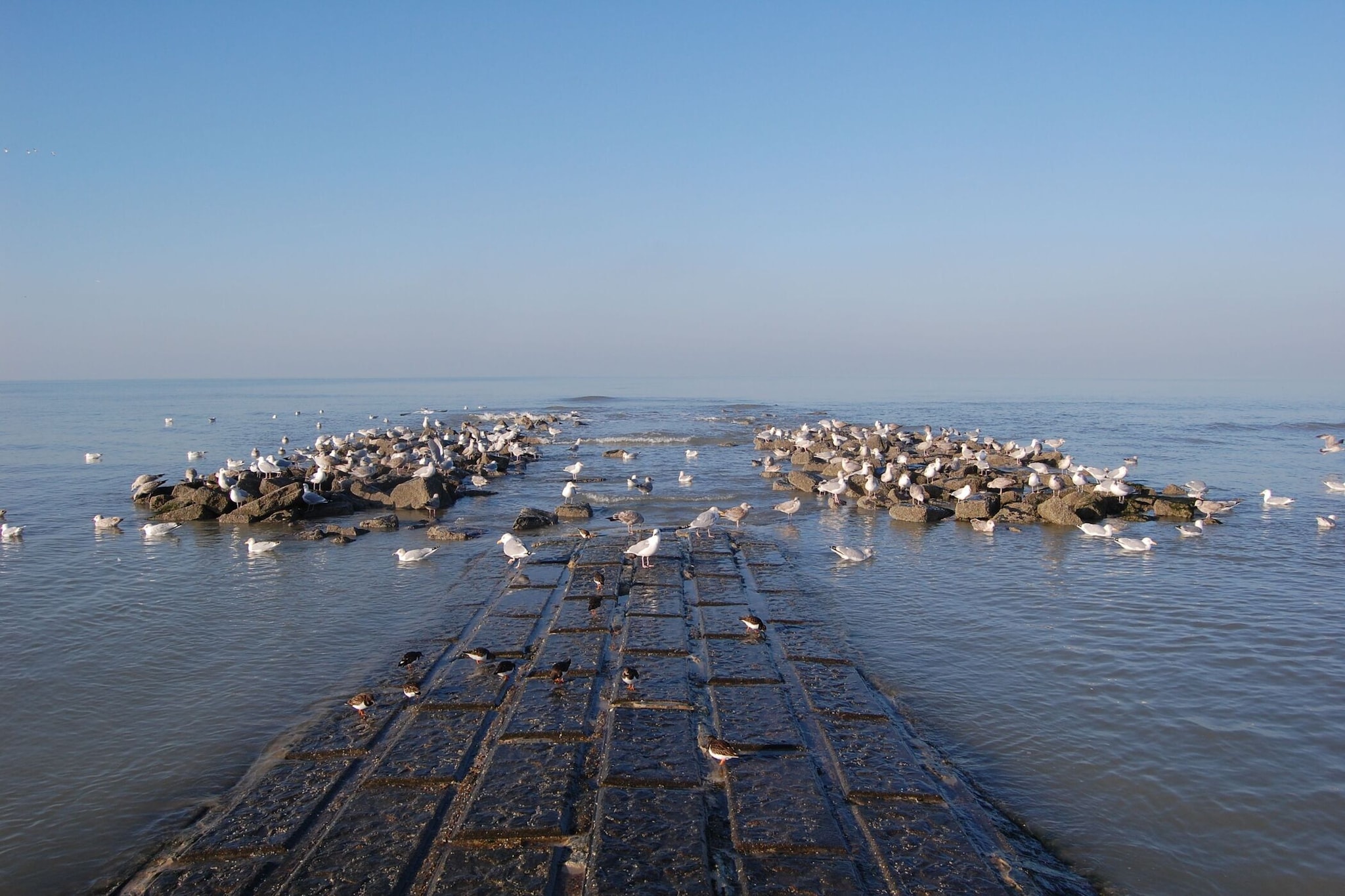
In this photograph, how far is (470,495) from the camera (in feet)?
68.9

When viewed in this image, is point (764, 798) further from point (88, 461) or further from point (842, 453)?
point (88, 461)

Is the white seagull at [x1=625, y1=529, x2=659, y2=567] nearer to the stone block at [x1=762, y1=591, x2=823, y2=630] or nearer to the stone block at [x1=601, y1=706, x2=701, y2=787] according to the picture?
the stone block at [x1=762, y1=591, x2=823, y2=630]

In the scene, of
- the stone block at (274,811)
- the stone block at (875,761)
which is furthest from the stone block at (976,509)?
the stone block at (274,811)

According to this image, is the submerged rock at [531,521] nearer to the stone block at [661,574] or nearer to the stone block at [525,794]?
the stone block at [661,574]

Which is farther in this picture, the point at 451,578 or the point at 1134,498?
the point at 1134,498

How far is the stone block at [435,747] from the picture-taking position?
5.76m

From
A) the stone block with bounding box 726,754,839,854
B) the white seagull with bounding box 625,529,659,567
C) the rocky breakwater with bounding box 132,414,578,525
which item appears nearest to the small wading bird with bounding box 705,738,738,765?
the stone block with bounding box 726,754,839,854

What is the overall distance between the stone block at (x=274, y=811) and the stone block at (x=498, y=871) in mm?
1184

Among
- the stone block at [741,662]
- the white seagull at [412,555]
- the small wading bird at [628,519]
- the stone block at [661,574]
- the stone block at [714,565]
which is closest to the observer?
the stone block at [741,662]

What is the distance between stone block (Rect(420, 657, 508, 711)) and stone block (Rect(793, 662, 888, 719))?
2869 mm

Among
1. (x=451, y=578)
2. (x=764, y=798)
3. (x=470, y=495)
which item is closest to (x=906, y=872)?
(x=764, y=798)

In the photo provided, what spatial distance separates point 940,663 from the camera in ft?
27.4

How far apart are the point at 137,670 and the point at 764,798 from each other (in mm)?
6862

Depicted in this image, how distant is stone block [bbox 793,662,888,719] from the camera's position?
6879 mm
